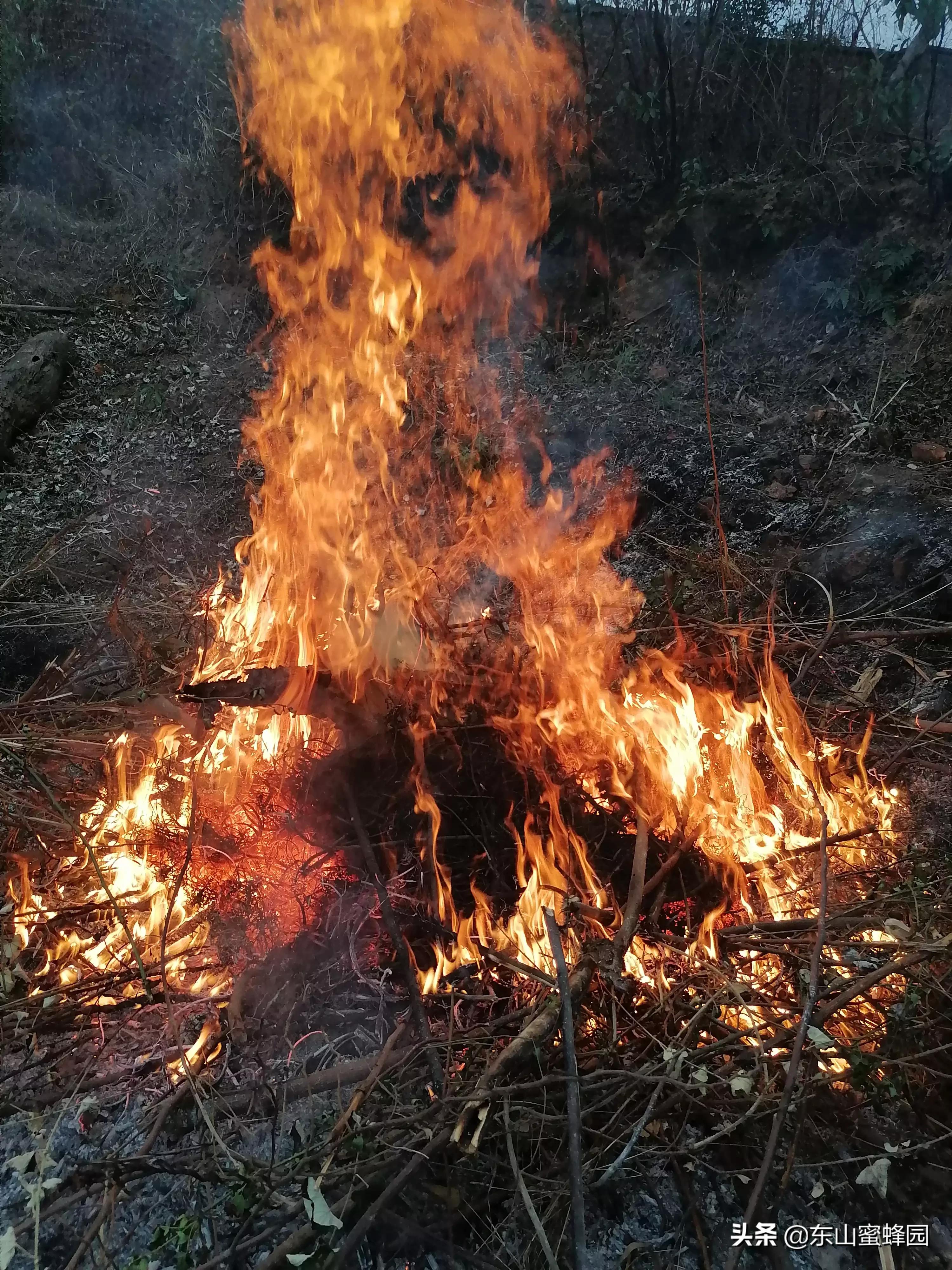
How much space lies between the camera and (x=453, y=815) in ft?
11.8

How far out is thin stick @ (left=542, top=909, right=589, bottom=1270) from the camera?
1.98 metres

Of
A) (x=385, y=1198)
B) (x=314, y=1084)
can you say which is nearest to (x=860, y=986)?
(x=385, y=1198)

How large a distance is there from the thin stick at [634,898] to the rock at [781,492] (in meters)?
4.47

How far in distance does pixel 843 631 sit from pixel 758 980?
9.41 feet

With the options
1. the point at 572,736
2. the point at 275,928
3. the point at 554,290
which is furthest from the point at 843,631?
the point at 554,290

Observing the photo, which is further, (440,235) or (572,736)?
(440,235)

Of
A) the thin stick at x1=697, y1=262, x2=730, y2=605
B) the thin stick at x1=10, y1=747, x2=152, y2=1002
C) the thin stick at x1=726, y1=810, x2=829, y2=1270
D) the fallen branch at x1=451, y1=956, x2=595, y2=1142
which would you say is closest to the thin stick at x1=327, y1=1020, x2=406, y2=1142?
the fallen branch at x1=451, y1=956, x2=595, y2=1142

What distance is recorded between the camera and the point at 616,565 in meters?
6.88

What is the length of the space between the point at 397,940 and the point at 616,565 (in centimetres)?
460

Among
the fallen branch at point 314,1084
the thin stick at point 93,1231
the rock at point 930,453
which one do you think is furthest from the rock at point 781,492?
the thin stick at point 93,1231

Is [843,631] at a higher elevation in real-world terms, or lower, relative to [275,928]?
higher

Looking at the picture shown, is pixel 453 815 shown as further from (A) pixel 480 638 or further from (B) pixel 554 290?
(B) pixel 554 290

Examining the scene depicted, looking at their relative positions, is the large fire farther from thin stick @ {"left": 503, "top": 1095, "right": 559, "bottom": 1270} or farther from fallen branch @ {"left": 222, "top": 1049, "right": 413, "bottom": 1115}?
thin stick @ {"left": 503, "top": 1095, "right": 559, "bottom": 1270}

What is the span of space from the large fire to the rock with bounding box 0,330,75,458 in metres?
2.60
